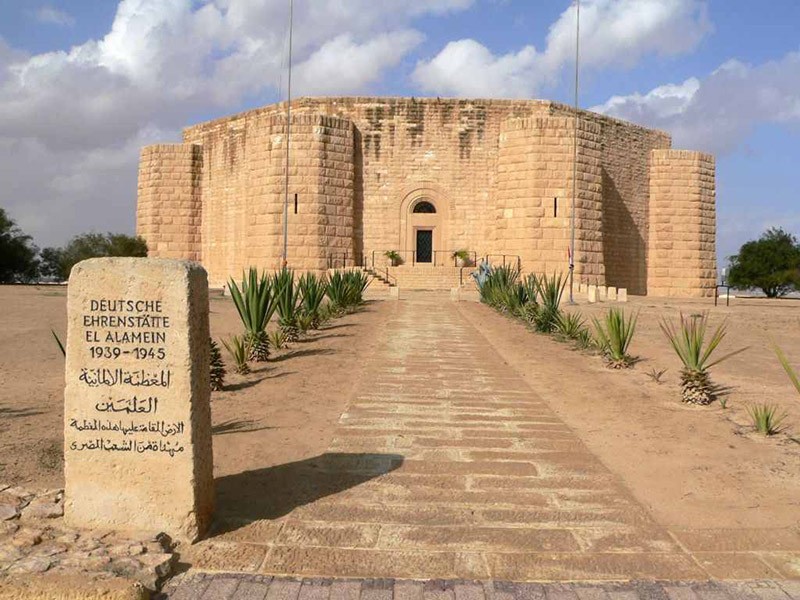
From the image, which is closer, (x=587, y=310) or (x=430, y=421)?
(x=430, y=421)

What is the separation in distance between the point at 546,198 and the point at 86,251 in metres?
22.0

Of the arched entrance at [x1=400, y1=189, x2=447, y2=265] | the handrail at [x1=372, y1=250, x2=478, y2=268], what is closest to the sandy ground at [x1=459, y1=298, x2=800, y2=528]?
the handrail at [x1=372, y1=250, x2=478, y2=268]

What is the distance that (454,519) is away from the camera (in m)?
2.96

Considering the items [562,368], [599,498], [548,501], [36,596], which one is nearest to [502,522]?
[548,501]

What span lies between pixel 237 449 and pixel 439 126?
57.9 ft

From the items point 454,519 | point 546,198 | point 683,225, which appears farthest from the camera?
point 683,225

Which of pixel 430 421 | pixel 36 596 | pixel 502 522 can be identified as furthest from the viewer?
pixel 430 421

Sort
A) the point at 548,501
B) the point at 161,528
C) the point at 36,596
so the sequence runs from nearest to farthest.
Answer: the point at 36,596, the point at 161,528, the point at 548,501

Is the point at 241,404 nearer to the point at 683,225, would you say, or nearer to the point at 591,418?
the point at 591,418

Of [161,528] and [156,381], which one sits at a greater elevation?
[156,381]

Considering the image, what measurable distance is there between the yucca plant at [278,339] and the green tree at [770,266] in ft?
109

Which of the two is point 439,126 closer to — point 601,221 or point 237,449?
point 601,221

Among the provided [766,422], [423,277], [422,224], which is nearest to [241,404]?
[766,422]

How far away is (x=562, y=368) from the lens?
23.4ft
